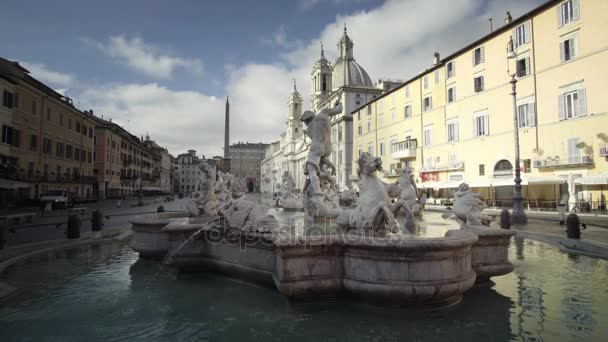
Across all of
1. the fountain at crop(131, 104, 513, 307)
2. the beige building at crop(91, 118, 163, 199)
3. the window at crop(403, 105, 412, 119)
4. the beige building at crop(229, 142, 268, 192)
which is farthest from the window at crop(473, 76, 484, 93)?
the beige building at crop(229, 142, 268, 192)

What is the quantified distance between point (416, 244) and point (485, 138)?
31417 mm

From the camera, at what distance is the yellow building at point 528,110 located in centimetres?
2308

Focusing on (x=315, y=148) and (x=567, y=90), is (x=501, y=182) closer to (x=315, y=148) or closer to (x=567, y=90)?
(x=567, y=90)

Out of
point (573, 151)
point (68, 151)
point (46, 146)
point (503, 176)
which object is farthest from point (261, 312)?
point (68, 151)

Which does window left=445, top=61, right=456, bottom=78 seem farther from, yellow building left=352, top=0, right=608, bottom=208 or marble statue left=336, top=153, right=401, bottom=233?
marble statue left=336, top=153, right=401, bottom=233

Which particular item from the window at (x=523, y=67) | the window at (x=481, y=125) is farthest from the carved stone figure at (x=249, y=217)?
the window at (x=481, y=125)

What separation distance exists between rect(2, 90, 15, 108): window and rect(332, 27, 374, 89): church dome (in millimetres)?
58514

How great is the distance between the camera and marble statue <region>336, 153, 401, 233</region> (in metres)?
5.21

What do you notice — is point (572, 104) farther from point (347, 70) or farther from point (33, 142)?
point (347, 70)

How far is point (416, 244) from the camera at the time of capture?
421 cm

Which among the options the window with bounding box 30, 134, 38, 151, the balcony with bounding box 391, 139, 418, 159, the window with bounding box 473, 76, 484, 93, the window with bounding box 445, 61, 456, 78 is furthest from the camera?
the balcony with bounding box 391, 139, 418, 159

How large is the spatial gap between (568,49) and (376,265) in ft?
95.6

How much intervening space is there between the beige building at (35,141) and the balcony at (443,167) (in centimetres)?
3770

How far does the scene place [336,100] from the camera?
6600cm
